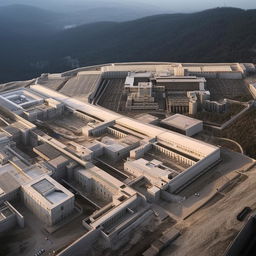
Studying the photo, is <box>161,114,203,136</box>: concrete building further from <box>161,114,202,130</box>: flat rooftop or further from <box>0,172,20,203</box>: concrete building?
<box>0,172,20,203</box>: concrete building

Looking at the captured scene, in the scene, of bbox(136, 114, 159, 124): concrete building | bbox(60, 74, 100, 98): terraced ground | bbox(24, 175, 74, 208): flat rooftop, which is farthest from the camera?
bbox(60, 74, 100, 98): terraced ground

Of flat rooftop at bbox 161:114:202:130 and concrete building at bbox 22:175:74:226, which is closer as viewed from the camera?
concrete building at bbox 22:175:74:226

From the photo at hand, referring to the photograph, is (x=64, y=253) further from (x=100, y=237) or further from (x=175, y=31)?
(x=175, y=31)

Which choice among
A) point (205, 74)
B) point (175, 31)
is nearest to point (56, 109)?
point (205, 74)

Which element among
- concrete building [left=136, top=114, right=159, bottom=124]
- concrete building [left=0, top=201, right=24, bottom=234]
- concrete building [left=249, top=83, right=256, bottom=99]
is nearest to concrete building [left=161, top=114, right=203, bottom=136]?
concrete building [left=136, top=114, right=159, bottom=124]

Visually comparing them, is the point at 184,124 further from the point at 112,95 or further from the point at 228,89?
the point at 228,89

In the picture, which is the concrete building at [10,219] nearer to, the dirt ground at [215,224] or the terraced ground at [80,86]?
the dirt ground at [215,224]

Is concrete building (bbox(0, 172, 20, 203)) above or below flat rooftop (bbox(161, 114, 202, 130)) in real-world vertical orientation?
below
